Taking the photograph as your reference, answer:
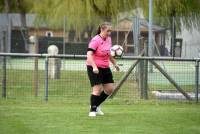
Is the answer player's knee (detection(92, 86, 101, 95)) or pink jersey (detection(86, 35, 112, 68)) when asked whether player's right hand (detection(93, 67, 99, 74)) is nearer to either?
pink jersey (detection(86, 35, 112, 68))

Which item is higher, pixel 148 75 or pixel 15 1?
pixel 15 1

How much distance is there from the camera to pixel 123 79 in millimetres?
14648

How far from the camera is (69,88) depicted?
1501 centimetres

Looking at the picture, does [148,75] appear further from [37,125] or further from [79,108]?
[37,125]

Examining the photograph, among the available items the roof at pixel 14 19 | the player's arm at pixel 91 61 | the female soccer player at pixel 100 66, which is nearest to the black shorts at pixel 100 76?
the female soccer player at pixel 100 66

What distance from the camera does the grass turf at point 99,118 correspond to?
31.2ft

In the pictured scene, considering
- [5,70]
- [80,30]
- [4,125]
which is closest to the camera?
[4,125]

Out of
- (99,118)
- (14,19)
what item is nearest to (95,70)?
(99,118)

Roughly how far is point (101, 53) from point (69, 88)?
406 cm

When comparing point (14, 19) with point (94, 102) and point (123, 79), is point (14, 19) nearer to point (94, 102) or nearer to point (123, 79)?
point (123, 79)

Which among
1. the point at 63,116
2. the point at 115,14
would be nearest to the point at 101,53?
the point at 63,116

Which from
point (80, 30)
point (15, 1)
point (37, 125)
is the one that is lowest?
point (37, 125)

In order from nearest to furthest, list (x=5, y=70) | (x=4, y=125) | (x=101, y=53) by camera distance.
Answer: (x=4, y=125)
(x=101, y=53)
(x=5, y=70)

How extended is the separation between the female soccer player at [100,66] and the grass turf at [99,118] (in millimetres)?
391
